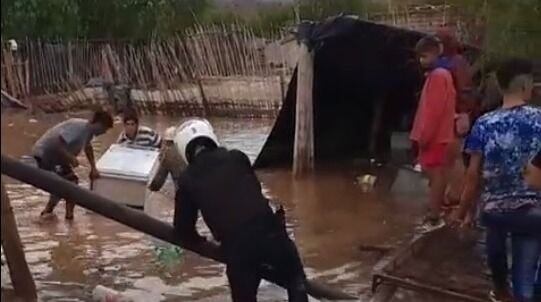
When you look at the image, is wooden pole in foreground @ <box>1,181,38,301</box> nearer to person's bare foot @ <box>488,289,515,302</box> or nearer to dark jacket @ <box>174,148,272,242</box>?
dark jacket @ <box>174,148,272,242</box>

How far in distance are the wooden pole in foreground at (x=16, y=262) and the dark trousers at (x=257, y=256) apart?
103 cm

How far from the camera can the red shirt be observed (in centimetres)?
874

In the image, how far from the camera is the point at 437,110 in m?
8.86

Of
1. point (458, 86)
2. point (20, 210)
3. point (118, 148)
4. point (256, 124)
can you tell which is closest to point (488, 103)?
point (458, 86)

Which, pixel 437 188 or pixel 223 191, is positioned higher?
pixel 223 191

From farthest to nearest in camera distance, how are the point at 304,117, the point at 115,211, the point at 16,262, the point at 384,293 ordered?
1. the point at 304,117
2. the point at 384,293
3. the point at 16,262
4. the point at 115,211

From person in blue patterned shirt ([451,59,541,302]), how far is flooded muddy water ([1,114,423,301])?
1641 mm

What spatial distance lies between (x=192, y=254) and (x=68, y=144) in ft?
6.42

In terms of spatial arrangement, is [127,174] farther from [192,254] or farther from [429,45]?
[429,45]

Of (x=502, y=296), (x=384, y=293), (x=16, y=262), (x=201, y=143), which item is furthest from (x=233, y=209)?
(x=384, y=293)

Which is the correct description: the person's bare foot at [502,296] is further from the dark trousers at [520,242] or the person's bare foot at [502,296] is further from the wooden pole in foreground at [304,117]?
the wooden pole in foreground at [304,117]

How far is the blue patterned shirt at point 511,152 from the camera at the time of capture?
5.83m

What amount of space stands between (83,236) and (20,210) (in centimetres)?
158

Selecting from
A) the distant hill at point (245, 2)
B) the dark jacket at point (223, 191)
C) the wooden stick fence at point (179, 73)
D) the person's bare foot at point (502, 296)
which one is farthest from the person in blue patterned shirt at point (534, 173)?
the distant hill at point (245, 2)
